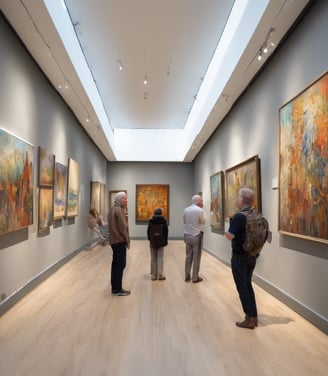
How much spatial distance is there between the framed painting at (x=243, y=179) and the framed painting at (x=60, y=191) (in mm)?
5340

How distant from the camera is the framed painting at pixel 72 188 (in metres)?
11.8

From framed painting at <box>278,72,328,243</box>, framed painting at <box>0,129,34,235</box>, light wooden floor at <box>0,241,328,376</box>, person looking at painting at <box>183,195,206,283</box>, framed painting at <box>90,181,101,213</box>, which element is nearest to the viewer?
light wooden floor at <box>0,241,328,376</box>

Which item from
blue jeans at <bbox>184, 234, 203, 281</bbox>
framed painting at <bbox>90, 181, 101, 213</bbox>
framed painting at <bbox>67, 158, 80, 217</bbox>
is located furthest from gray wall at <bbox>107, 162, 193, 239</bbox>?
blue jeans at <bbox>184, 234, 203, 281</bbox>

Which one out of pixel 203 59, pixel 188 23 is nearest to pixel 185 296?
pixel 188 23

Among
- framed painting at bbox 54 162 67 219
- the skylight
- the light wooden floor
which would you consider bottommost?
the light wooden floor

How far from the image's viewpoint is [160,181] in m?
22.1

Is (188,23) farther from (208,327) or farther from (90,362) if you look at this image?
(90,362)

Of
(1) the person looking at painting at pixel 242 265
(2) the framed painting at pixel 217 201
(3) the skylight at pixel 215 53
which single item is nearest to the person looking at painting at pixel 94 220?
(3) the skylight at pixel 215 53

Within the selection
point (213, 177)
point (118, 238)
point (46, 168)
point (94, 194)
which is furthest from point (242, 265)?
point (94, 194)

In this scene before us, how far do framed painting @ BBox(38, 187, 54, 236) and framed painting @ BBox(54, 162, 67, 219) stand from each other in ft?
1.70

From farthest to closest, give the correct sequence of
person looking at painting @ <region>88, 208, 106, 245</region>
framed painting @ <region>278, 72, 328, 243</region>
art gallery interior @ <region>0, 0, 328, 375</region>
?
1. person looking at painting @ <region>88, 208, 106, 245</region>
2. framed painting @ <region>278, 72, 328, 243</region>
3. art gallery interior @ <region>0, 0, 328, 375</region>

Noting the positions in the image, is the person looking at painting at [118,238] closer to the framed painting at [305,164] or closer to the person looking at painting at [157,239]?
the person looking at painting at [157,239]

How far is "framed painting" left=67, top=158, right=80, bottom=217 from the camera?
1179 cm

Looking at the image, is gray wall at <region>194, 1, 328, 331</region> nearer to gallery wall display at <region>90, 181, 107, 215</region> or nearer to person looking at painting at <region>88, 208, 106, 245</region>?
person looking at painting at <region>88, 208, 106, 245</region>
